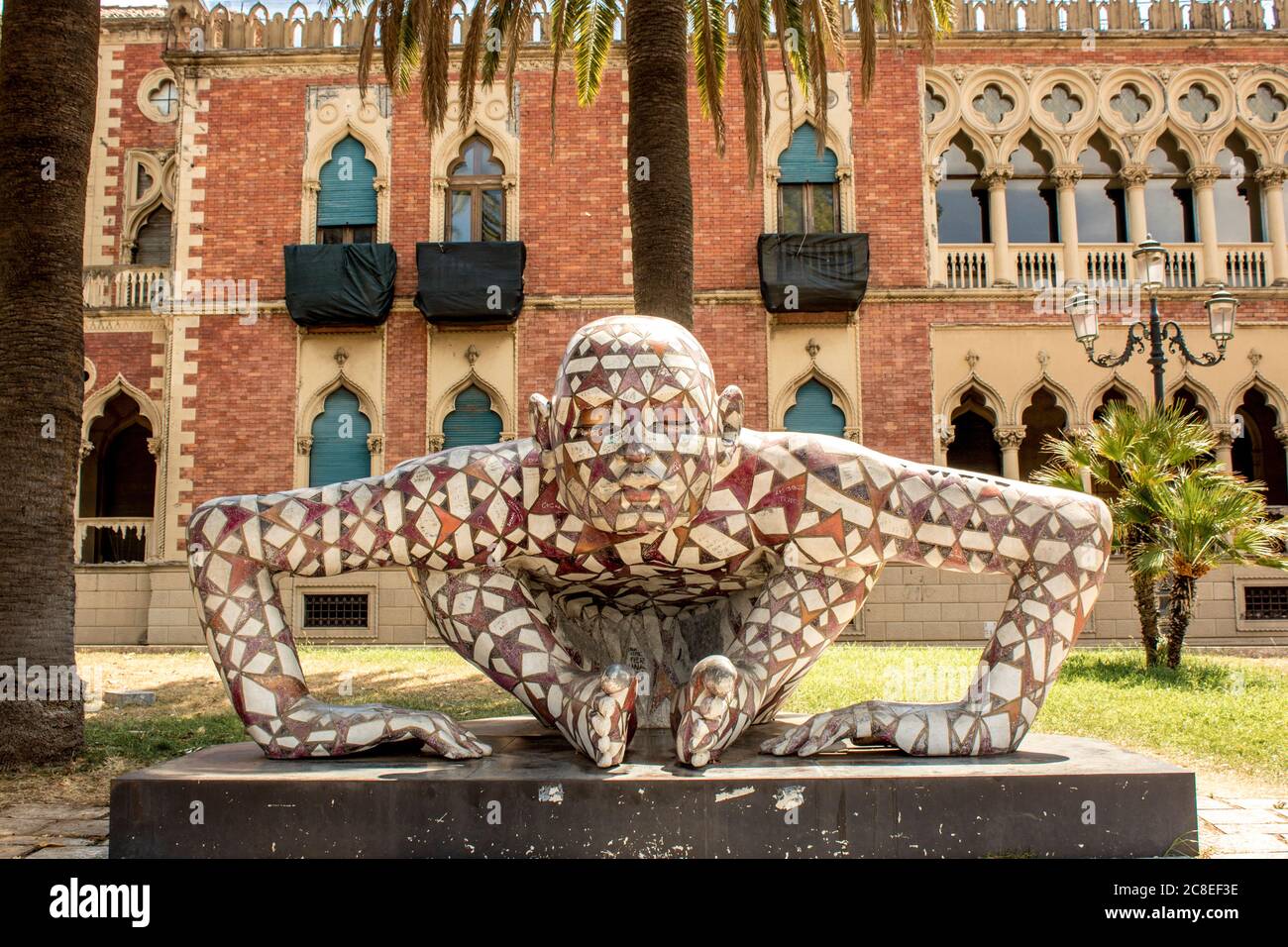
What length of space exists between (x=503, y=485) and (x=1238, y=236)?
21.7 metres

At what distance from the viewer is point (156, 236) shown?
24.3 meters

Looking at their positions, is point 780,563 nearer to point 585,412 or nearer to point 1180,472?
point 585,412

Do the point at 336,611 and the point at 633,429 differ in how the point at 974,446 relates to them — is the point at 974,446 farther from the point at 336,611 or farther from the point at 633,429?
the point at 633,429

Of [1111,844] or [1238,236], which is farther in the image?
[1238,236]

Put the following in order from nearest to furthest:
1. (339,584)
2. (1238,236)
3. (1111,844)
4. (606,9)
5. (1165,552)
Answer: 1. (1111,844)
2. (1165,552)
3. (606,9)
4. (339,584)
5. (1238,236)

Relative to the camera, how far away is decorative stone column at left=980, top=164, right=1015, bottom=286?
65.1 ft

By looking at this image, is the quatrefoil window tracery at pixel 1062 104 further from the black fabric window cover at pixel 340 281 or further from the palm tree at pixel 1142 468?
the black fabric window cover at pixel 340 281

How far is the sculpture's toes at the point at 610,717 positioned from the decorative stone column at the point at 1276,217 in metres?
21.0

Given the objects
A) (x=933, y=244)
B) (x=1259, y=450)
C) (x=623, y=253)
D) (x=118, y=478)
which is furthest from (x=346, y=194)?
(x=1259, y=450)

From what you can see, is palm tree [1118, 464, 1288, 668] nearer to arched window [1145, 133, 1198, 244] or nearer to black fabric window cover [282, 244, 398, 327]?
arched window [1145, 133, 1198, 244]

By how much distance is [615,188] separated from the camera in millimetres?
19781

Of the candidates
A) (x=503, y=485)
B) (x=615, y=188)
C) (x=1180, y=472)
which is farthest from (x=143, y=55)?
(x=503, y=485)

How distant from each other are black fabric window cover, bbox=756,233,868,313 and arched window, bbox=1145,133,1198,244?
6.61 m

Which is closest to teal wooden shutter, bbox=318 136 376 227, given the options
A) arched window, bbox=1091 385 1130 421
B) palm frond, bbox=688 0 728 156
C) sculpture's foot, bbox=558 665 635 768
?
palm frond, bbox=688 0 728 156
